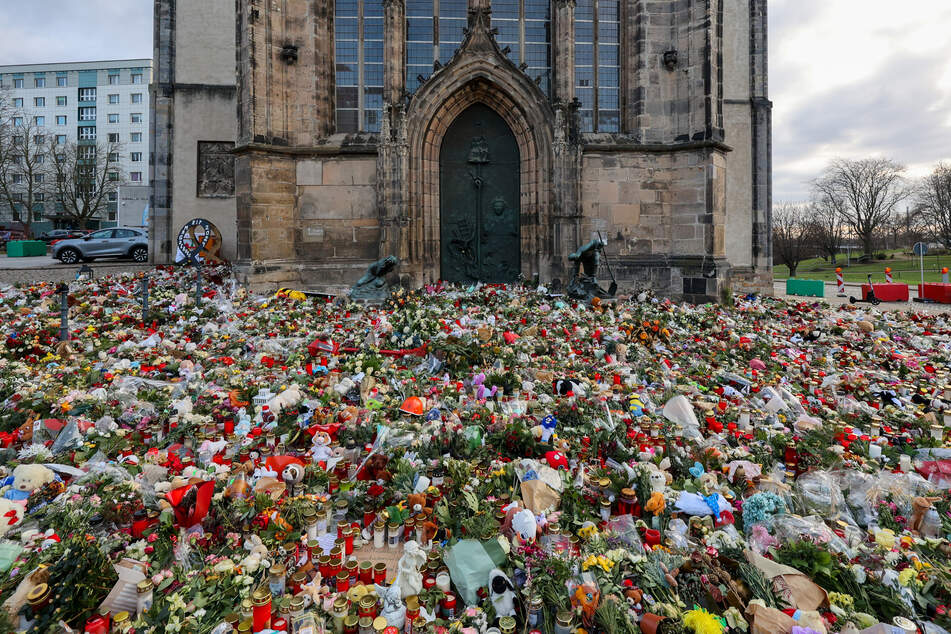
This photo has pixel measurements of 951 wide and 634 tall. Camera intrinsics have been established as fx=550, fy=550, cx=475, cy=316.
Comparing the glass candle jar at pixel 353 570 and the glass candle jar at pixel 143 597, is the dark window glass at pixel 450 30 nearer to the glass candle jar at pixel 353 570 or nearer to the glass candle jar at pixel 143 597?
the glass candle jar at pixel 353 570

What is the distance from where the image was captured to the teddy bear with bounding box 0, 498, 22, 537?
2.95m

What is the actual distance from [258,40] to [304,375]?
27.6 ft

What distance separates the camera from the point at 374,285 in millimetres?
9836

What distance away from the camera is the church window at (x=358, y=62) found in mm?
12039

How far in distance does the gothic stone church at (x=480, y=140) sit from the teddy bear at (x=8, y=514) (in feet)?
27.1

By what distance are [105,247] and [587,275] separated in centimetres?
1890

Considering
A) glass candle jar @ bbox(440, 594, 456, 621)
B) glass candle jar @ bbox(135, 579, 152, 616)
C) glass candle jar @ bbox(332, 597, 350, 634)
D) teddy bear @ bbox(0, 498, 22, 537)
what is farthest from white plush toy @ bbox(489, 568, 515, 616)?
teddy bear @ bbox(0, 498, 22, 537)

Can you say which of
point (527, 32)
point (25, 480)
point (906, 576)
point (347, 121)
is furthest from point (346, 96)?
point (906, 576)

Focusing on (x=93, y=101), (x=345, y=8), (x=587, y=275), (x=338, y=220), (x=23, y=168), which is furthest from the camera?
(x=93, y=101)

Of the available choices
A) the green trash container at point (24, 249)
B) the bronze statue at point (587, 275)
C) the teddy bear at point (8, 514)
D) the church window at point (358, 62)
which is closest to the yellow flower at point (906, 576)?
the teddy bear at point (8, 514)

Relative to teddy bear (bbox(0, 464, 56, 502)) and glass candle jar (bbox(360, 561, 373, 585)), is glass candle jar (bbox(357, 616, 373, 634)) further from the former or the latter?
teddy bear (bbox(0, 464, 56, 502))

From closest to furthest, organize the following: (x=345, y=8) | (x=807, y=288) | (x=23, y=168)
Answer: (x=345, y=8)
(x=807, y=288)
(x=23, y=168)

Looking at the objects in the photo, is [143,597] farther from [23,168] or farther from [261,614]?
[23,168]

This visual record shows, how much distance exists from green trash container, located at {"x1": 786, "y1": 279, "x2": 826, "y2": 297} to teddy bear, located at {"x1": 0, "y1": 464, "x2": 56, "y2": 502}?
66.8 ft
